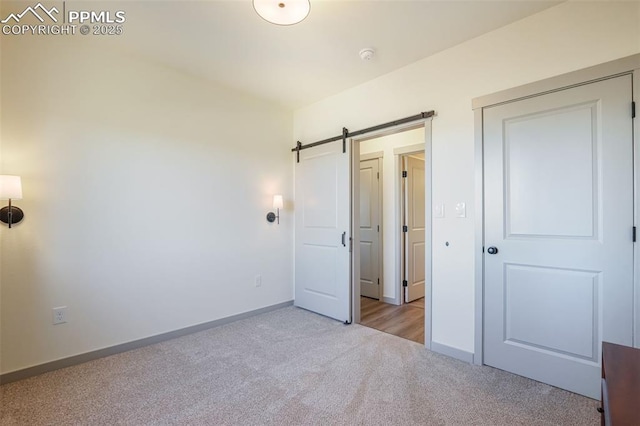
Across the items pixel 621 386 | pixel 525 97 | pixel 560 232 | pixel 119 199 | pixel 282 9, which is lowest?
pixel 621 386

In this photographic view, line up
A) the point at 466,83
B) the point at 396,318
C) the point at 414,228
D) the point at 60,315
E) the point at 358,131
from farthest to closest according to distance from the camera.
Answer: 1. the point at 414,228
2. the point at 396,318
3. the point at 358,131
4. the point at 466,83
5. the point at 60,315

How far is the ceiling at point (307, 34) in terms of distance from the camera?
2072mm

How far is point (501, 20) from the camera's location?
7.27ft

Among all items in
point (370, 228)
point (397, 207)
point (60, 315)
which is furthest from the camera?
point (370, 228)

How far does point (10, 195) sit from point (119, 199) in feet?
2.32

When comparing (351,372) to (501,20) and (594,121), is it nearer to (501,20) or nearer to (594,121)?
(594,121)

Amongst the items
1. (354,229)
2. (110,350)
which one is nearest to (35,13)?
(110,350)

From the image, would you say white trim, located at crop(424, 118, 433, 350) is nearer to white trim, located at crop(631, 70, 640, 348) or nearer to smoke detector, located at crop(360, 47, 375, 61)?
smoke detector, located at crop(360, 47, 375, 61)

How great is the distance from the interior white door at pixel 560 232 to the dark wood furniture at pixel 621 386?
102 centimetres

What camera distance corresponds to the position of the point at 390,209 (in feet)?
14.1

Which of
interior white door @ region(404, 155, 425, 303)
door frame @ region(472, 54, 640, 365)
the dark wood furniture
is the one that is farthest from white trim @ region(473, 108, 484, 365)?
interior white door @ region(404, 155, 425, 303)

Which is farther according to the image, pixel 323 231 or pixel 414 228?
pixel 414 228

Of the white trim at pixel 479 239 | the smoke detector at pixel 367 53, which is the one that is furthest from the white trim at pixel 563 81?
the smoke detector at pixel 367 53

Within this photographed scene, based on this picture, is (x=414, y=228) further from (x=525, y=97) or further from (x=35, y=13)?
(x=35, y=13)
